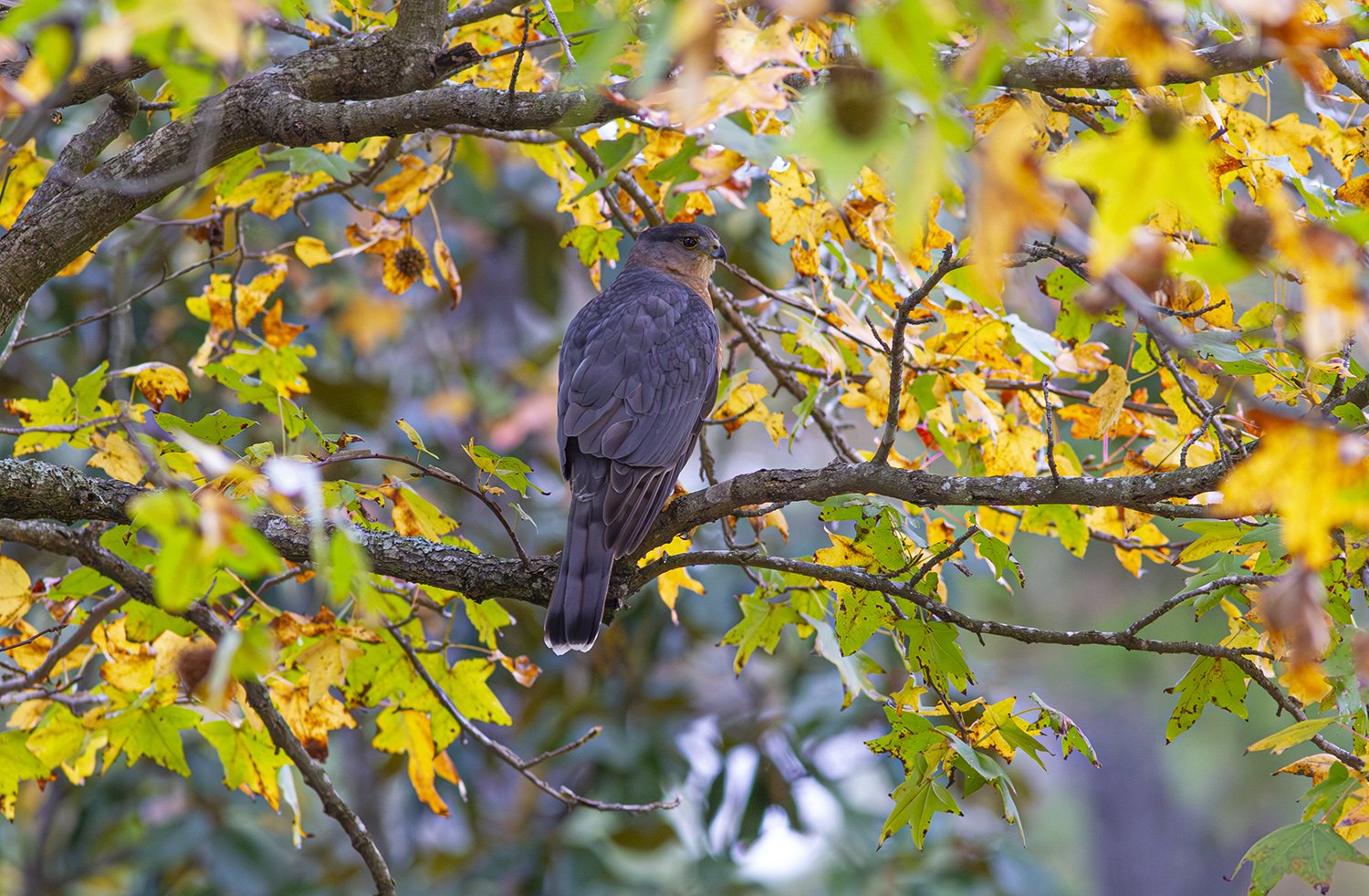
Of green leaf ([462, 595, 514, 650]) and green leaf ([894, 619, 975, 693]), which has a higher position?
green leaf ([462, 595, 514, 650])

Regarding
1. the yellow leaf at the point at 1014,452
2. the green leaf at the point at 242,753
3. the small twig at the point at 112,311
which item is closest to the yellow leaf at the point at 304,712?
the green leaf at the point at 242,753

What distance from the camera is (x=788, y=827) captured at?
13.9ft

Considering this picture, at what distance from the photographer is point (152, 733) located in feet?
7.86

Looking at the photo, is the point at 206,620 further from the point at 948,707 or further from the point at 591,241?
the point at 948,707

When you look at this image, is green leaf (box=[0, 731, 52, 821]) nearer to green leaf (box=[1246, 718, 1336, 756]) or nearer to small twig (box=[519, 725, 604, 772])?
small twig (box=[519, 725, 604, 772])

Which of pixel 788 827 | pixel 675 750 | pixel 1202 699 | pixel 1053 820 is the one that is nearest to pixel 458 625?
pixel 675 750

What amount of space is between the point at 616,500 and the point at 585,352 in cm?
74

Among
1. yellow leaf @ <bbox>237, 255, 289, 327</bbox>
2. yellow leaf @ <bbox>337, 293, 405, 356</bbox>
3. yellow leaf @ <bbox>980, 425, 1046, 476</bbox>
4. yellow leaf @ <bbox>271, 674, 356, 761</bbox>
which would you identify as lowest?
yellow leaf @ <bbox>271, 674, 356, 761</bbox>

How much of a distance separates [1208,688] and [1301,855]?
36 centimetres

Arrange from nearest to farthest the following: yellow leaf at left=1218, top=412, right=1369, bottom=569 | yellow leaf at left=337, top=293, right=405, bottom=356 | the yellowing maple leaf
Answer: the yellowing maple leaf → yellow leaf at left=1218, top=412, right=1369, bottom=569 → yellow leaf at left=337, top=293, right=405, bottom=356

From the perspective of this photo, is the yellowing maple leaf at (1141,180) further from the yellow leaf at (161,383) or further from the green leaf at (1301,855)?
the yellow leaf at (161,383)

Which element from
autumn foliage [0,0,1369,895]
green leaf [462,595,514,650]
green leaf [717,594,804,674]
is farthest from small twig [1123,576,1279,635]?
green leaf [462,595,514,650]

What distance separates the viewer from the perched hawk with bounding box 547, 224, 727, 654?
8.84 feet

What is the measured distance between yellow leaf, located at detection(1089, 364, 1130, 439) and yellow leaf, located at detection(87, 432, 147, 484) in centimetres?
226
